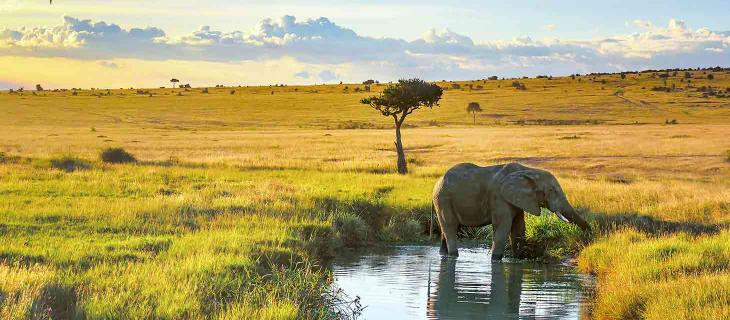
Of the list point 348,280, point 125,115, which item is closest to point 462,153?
point 348,280

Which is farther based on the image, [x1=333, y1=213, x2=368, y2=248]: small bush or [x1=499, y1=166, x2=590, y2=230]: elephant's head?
[x1=333, y1=213, x2=368, y2=248]: small bush

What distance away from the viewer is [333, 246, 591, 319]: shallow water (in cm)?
1471

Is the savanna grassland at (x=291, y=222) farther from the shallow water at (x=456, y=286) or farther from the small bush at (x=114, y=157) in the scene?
the small bush at (x=114, y=157)

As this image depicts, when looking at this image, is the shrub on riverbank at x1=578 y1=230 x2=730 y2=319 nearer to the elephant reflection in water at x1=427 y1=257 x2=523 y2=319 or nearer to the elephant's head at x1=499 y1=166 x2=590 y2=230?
the elephant's head at x1=499 y1=166 x2=590 y2=230

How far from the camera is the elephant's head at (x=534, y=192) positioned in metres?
19.3

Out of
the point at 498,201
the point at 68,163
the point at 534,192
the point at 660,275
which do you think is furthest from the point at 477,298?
the point at 68,163

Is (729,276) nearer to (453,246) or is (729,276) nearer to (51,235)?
(453,246)

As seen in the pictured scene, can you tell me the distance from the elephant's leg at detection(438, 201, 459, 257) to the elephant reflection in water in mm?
1358

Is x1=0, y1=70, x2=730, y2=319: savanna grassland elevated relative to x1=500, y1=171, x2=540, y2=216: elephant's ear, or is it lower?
lower

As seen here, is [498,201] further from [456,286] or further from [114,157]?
[114,157]

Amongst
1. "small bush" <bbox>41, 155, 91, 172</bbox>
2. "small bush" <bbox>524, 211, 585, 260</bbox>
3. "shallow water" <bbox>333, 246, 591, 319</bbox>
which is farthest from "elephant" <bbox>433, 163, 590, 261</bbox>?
"small bush" <bbox>41, 155, 91, 172</bbox>

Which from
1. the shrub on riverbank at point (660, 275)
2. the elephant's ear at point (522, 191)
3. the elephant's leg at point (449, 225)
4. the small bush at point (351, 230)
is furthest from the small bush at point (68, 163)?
the shrub on riverbank at point (660, 275)

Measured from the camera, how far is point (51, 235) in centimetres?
1748

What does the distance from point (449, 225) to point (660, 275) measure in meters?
6.33
